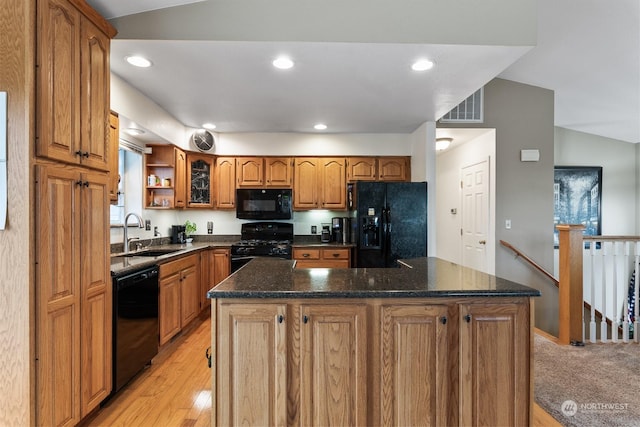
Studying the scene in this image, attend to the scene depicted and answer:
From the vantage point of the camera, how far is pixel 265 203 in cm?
456

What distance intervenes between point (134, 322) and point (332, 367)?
1.62m

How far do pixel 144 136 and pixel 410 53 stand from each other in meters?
2.74

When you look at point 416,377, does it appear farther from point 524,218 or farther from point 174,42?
point 524,218

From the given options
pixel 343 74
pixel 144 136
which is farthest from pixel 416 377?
pixel 144 136

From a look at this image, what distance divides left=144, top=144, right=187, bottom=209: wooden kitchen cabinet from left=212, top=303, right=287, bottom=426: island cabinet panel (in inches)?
115

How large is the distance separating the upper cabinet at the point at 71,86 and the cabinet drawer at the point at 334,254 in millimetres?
2674

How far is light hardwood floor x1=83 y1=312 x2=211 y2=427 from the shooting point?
6.65 ft

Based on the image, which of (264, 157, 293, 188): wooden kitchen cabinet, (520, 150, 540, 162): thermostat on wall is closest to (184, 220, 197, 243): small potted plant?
(264, 157, 293, 188): wooden kitchen cabinet

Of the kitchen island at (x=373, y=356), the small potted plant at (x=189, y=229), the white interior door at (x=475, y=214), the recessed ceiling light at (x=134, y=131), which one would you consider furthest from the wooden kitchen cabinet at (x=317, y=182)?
the kitchen island at (x=373, y=356)

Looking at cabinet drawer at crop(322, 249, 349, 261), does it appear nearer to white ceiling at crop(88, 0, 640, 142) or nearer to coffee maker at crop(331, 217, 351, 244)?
coffee maker at crop(331, 217, 351, 244)

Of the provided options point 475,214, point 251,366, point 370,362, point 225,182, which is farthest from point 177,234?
point 475,214

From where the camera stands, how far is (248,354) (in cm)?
151

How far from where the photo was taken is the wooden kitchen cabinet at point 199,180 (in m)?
4.42

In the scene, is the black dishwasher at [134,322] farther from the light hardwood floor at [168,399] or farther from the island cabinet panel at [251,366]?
the island cabinet panel at [251,366]
